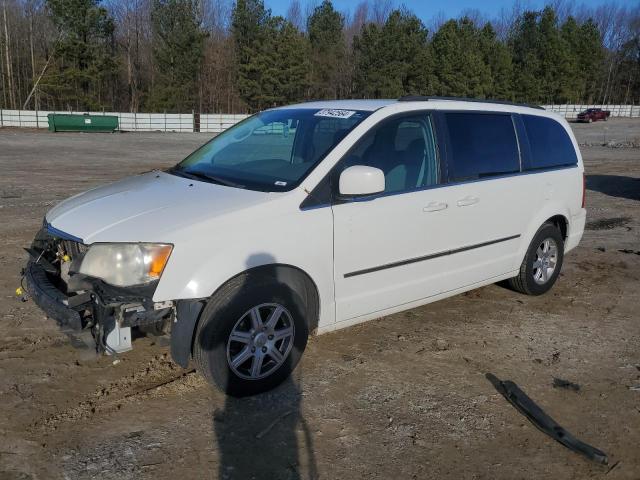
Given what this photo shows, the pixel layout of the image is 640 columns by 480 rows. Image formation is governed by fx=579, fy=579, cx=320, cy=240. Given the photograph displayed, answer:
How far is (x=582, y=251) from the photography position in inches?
306

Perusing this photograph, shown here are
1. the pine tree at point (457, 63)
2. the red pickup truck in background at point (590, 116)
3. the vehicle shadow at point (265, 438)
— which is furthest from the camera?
the pine tree at point (457, 63)

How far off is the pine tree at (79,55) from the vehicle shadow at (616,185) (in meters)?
44.5

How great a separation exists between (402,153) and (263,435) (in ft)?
7.41

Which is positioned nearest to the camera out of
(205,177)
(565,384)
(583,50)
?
(565,384)

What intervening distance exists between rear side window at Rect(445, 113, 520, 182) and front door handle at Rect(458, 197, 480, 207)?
0.54 ft

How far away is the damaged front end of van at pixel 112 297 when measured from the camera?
3.23 metres

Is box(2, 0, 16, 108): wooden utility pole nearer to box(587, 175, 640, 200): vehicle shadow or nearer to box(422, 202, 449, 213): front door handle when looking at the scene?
box(587, 175, 640, 200): vehicle shadow

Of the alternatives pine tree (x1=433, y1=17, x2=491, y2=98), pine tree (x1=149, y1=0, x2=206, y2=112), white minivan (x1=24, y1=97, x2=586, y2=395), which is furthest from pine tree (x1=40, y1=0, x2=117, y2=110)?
white minivan (x1=24, y1=97, x2=586, y2=395)

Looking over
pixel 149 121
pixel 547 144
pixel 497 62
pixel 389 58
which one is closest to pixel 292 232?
pixel 547 144

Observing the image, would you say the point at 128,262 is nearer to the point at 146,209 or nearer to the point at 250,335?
the point at 146,209

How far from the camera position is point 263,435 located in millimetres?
3260

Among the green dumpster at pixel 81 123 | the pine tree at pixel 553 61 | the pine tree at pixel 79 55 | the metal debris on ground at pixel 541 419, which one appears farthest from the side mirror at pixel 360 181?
the pine tree at pixel 553 61

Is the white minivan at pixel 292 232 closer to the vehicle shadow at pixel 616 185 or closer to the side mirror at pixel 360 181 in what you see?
the side mirror at pixel 360 181

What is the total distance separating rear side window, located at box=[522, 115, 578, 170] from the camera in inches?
215
